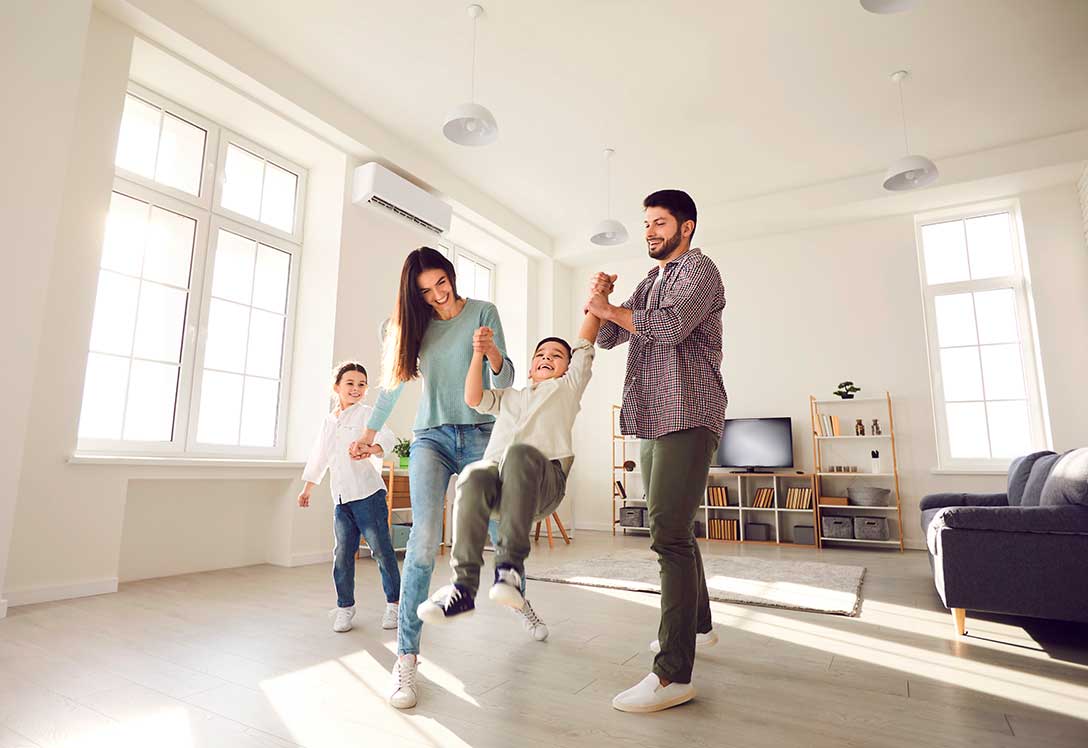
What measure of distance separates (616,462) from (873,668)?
16.8 feet

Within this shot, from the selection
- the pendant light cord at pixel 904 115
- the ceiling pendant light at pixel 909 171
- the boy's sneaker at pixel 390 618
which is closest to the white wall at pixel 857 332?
the pendant light cord at pixel 904 115

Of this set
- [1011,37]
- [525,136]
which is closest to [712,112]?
[525,136]

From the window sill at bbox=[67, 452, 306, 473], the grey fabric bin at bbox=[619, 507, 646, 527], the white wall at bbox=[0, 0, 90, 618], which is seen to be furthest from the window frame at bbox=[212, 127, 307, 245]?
the grey fabric bin at bbox=[619, 507, 646, 527]

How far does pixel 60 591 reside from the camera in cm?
306

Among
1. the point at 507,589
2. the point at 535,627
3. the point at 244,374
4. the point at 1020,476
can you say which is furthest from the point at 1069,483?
the point at 244,374

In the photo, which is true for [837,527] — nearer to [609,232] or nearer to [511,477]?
[609,232]

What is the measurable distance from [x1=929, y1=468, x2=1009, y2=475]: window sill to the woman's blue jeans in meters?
5.32

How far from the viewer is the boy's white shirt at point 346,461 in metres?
2.60

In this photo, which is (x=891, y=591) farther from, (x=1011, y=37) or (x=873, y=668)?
(x=1011, y=37)

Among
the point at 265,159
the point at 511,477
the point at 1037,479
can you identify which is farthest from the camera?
the point at 265,159

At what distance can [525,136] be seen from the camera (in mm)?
5195

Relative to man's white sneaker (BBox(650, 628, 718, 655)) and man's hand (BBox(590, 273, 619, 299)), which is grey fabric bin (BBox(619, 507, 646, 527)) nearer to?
man's white sneaker (BBox(650, 628, 718, 655))

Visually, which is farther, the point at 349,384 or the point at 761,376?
the point at 761,376

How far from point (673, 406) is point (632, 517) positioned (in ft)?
16.6
